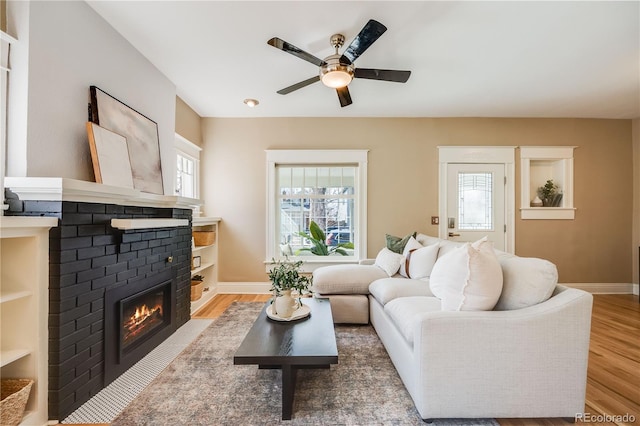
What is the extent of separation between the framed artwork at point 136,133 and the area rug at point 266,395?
60.6 inches

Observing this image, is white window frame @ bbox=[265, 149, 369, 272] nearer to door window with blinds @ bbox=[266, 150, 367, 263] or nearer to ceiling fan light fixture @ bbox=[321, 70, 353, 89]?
door window with blinds @ bbox=[266, 150, 367, 263]

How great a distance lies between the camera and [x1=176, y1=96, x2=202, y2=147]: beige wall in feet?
11.3

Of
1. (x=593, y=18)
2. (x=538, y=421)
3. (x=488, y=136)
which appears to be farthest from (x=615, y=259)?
(x=538, y=421)

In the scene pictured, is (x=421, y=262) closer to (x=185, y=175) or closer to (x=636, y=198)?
(x=185, y=175)

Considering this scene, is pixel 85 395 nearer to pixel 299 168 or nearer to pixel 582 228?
pixel 299 168

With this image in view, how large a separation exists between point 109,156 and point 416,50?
2.65m

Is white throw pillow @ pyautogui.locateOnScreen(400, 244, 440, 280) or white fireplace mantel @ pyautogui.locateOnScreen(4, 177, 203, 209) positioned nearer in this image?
white fireplace mantel @ pyautogui.locateOnScreen(4, 177, 203, 209)

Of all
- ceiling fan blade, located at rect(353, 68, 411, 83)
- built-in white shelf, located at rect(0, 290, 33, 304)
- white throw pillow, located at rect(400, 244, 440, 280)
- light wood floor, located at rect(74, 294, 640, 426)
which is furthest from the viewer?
white throw pillow, located at rect(400, 244, 440, 280)

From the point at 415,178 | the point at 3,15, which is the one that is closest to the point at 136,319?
the point at 3,15

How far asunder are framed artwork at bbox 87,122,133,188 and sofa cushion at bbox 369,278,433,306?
2309 millimetres

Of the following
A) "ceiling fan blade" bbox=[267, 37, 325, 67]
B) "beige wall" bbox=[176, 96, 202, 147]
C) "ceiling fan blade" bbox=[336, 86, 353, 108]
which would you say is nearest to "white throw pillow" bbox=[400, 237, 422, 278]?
"ceiling fan blade" bbox=[336, 86, 353, 108]

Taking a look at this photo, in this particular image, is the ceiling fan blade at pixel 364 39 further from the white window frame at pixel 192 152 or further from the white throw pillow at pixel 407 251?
the white window frame at pixel 192 152

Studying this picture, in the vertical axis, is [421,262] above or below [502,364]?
above

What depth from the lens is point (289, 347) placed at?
1622 mm
